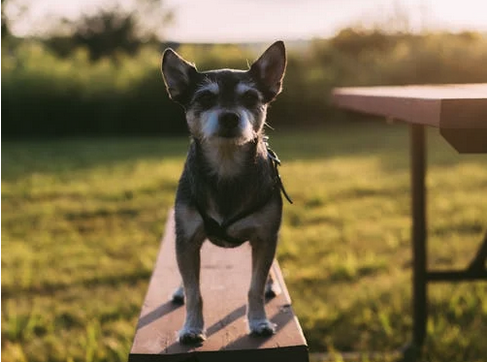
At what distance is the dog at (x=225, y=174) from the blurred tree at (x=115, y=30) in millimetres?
33255

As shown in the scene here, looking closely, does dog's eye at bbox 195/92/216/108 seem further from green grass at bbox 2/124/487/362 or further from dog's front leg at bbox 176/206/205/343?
green grass at bbox 2/124/487/362

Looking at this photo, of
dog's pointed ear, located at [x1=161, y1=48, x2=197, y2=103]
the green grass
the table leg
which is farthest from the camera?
the green grass

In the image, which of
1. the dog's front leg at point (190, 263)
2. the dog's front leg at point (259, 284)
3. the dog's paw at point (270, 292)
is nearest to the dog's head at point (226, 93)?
the dog's front leg at point (190, 263)

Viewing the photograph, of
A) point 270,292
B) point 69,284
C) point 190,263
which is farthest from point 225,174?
point 69,284

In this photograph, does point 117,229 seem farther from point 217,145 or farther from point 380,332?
point 217,145

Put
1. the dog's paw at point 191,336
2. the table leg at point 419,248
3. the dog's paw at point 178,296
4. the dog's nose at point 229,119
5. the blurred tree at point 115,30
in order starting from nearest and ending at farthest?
the dog's nose at point 229,119 < the dog's paw at point 191,336 < the dog's paw at point 178,296 < the table leg at point 419,248 < the blurred tree at point 115,30

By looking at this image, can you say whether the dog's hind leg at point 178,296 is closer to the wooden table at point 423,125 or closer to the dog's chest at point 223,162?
the dog's chest at point 223,162

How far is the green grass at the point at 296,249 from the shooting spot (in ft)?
14.1

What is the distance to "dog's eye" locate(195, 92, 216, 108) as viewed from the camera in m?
2.09

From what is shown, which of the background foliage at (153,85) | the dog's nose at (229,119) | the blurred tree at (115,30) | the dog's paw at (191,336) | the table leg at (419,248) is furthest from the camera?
the blurred tree at (115,30)

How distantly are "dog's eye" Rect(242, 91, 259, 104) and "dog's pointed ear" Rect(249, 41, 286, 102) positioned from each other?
76 millimetres

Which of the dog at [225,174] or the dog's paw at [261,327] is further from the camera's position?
the dog's paw at [261,327]

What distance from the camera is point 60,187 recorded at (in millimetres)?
9781

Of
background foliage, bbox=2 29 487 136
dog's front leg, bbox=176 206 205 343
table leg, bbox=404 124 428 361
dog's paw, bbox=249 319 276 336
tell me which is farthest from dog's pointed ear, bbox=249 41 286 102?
background foliage, bbox=2 29 487 136
